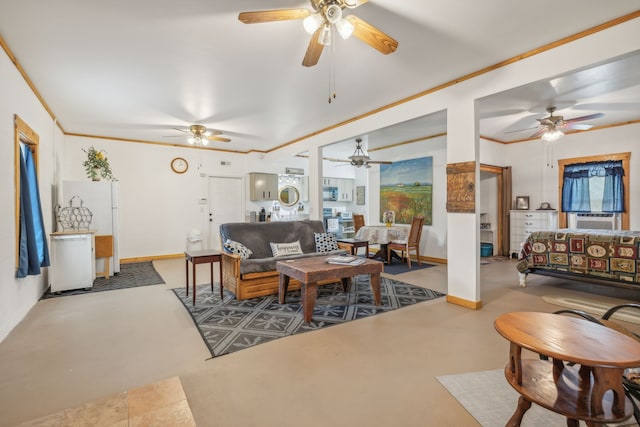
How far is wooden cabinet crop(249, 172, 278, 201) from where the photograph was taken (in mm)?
7770

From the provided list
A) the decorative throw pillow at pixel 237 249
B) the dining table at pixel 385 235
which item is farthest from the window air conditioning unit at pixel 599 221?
the decorative throw pillow at pixel 237 249

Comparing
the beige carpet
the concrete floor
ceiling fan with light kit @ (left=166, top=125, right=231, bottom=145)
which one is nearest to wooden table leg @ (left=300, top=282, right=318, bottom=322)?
the concrete floor

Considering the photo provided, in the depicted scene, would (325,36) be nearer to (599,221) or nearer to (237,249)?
(237,249)

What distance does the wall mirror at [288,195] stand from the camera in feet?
27.4

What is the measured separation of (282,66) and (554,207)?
656 cm

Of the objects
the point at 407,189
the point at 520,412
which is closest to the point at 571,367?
the point at 520,412

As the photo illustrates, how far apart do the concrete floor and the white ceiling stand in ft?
8.76

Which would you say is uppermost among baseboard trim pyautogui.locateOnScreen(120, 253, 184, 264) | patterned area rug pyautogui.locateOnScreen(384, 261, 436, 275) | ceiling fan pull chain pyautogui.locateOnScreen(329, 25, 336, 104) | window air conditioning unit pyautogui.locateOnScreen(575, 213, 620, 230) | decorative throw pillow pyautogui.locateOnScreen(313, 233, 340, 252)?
ceiling fan pull chain pyautogui.locateOnScreen(329, 25, 336, 104)

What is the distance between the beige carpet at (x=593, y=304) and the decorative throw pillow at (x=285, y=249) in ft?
10.9

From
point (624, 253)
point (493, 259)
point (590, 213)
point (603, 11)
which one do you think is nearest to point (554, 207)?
point (590, 213)

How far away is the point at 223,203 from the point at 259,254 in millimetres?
3697

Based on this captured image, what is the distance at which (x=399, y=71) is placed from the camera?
3.34 metres

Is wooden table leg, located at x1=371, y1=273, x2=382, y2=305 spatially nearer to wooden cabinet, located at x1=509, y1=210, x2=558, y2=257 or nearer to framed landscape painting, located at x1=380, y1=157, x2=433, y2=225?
framed landscape painting, located at x1=380, y1=157, x2=433, y2=225

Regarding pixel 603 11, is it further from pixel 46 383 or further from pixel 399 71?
pixel 46 383
